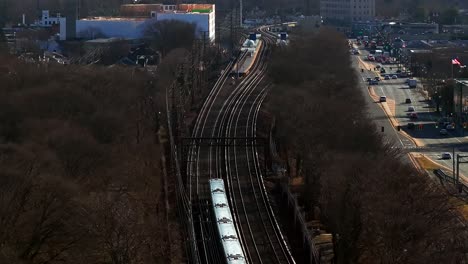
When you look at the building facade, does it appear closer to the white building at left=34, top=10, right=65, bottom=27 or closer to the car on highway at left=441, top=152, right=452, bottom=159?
the white building at left=34, top=10, right=65, bottom=27

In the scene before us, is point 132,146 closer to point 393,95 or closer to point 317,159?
point 317,159

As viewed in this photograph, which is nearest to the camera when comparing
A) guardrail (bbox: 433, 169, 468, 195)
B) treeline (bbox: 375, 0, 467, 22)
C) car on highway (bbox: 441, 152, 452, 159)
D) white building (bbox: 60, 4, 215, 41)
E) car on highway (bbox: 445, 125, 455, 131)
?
guardrail (bbox: 433, 169, 468, 195)

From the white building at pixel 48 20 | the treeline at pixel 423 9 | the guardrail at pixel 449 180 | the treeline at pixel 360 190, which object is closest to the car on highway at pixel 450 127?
the treeline at pixel 360 190

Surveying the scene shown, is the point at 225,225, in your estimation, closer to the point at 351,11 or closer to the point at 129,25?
the point at 129,25

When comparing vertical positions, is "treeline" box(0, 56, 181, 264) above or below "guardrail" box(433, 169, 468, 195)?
above

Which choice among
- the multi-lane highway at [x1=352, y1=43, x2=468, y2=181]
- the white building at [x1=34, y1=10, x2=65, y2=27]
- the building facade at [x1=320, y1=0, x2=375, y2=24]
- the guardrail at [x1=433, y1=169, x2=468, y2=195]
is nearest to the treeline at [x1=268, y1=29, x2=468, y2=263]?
the guardrail at [x1=433, y1=169, x2=468, y2=195]

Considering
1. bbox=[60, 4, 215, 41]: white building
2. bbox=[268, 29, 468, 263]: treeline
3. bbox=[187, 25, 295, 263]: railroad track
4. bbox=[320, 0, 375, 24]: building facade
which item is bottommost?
bbox=[187, 25, 295, 263]: railroad track
